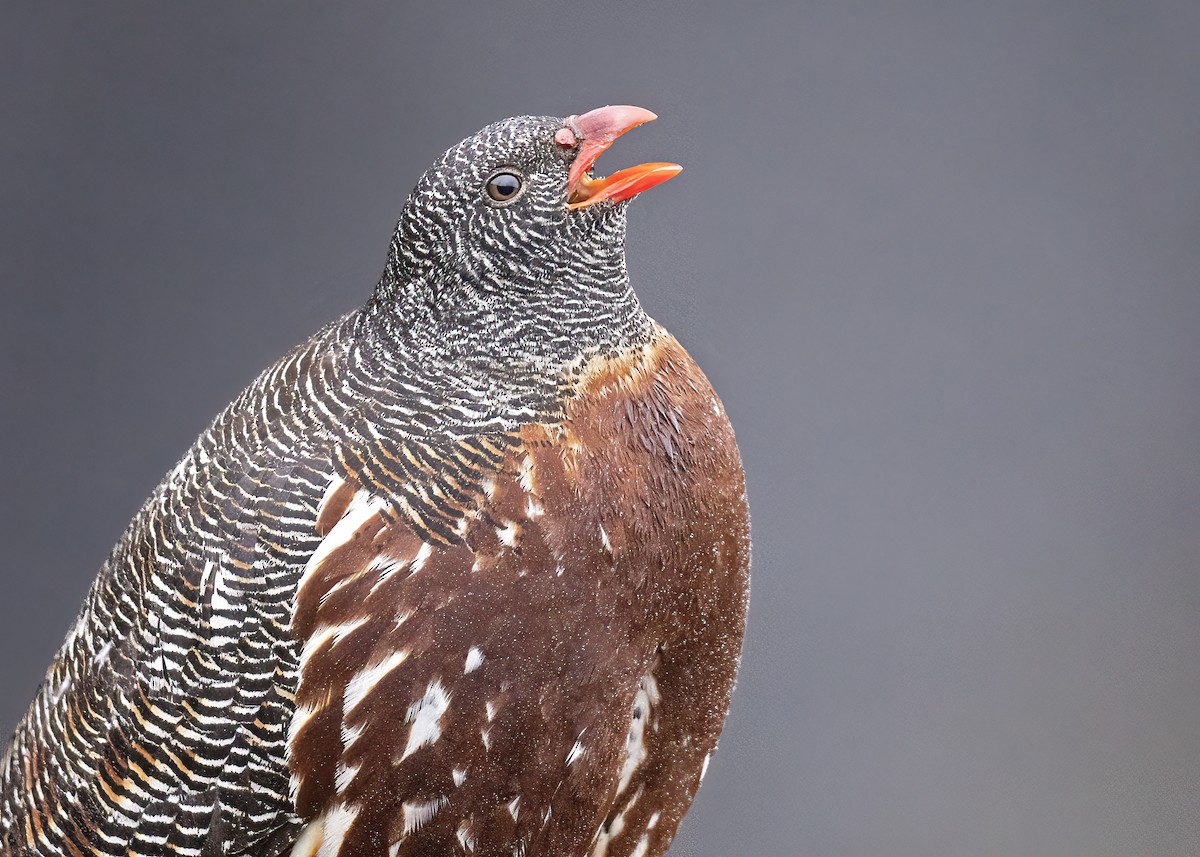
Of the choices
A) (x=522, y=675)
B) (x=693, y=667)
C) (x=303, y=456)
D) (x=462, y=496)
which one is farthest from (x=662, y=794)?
(x=303, y=456)

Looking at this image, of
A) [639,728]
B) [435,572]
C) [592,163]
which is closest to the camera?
[435,572]

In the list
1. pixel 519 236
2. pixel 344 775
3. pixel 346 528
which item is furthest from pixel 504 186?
pixel 344 775

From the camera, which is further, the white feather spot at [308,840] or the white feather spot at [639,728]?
the white feather spot at [639,728]

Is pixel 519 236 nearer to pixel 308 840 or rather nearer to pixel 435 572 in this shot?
pixel 435 572

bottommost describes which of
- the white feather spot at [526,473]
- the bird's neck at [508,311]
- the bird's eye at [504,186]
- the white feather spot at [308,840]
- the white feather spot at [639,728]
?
the white feather spot at [308,840]

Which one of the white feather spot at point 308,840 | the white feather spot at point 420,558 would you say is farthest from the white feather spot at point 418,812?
the white feather spot at point 420,558

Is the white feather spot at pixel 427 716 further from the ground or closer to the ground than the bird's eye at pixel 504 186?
closer to the ground

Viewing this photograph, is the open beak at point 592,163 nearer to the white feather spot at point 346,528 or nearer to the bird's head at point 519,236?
the bird's head at point 519,236

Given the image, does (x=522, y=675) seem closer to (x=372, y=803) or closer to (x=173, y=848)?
(x=372, y=803)
